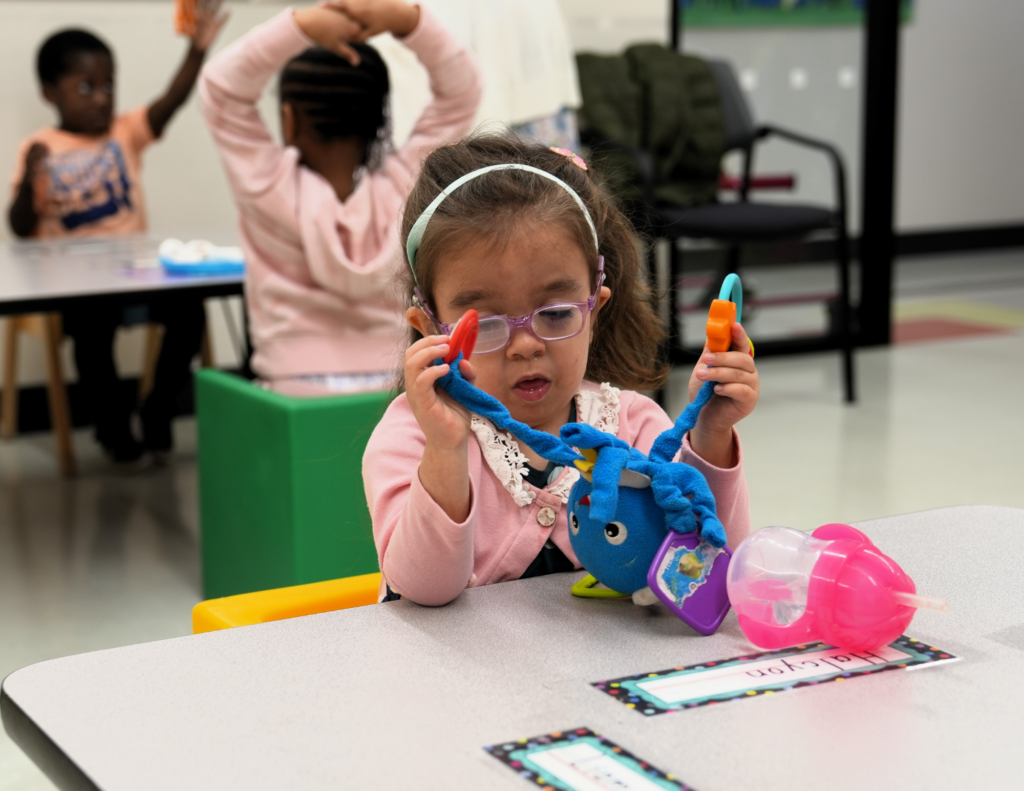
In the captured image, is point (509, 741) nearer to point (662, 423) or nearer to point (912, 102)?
point (662, 423)

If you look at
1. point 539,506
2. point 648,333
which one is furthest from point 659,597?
point 648,333

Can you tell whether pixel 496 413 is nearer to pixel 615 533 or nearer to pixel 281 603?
pixel 615 533

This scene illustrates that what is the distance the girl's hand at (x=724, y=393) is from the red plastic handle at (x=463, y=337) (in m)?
0.15

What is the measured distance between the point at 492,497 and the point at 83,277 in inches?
56.9

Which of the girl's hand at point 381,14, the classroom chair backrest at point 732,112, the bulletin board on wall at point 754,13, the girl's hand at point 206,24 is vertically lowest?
the classroom chair backrest at point 732,112

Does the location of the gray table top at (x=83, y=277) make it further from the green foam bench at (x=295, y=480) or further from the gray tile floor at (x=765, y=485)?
the gray tile floor at (x=765, y=485)

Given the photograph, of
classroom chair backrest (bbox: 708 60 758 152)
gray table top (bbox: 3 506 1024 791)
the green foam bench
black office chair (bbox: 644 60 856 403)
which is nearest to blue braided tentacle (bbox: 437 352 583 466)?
gray table top (bbox: 3 506 1024 791)

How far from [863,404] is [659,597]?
3.18 metres

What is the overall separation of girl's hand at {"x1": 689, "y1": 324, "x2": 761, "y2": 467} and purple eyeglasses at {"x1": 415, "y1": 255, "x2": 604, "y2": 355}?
0.45 ft

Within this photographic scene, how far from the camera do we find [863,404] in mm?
3781

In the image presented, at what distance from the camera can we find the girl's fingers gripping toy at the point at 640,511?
0.77m

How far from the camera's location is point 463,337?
32.1 inches

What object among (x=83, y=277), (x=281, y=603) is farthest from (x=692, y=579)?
(x=83, y=277)

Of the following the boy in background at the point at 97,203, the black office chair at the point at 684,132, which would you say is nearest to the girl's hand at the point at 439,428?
the boy in background at the point at 97,203
